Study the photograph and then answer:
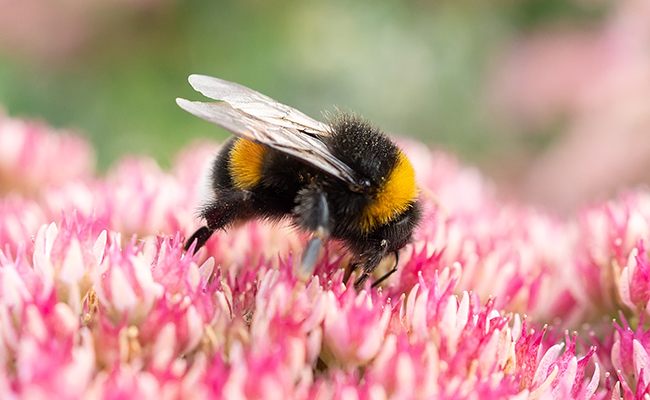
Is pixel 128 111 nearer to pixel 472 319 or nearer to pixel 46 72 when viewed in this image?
pixel 46 72

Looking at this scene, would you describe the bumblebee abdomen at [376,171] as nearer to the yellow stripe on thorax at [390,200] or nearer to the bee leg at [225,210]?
the yellow stripe on thorax at [390,200]

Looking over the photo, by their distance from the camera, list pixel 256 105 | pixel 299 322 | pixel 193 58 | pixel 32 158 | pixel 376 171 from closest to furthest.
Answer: pixel 299 322
pixel 376 171
pixel 256 105
pixel 32 158
pixel 193 58

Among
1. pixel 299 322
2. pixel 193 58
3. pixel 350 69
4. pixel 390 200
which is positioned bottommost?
pixel 193 58

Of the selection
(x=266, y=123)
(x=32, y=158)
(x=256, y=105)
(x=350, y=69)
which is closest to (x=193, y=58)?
(x=350, y=69)

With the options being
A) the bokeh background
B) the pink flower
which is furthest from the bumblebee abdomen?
the bokeh background

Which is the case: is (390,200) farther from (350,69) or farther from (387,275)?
(350,69)

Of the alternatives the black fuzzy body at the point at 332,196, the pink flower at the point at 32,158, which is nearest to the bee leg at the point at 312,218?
the black fuzzy body at the point at 332,196

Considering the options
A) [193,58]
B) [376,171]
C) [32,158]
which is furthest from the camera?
[193,58]

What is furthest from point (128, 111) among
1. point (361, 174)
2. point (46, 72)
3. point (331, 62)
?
point (361, 174)
